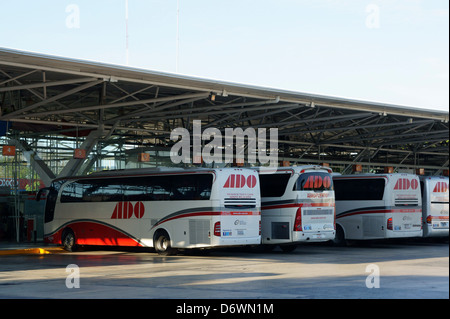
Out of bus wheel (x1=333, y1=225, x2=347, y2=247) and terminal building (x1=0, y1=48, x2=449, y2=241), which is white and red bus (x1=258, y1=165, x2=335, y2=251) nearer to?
terminal building (x1=0, y1=48, x2=449, y2=241)

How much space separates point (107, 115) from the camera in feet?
109

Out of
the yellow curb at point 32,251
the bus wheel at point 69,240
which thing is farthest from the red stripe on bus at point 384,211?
the yellow curb at point 32,251

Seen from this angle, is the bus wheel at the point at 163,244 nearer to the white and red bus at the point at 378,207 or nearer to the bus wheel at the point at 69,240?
the bus wheel at the point at 69,240

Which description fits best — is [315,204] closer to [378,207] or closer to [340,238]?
[378,207]

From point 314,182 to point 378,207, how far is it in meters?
3.90

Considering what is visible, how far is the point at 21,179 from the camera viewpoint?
30.1 m

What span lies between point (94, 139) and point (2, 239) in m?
5.81

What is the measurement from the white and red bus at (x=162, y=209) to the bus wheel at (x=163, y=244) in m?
0.03

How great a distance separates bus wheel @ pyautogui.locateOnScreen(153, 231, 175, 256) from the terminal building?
4.66m

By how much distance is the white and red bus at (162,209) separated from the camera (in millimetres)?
21969

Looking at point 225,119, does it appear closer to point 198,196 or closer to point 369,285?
point 198,196

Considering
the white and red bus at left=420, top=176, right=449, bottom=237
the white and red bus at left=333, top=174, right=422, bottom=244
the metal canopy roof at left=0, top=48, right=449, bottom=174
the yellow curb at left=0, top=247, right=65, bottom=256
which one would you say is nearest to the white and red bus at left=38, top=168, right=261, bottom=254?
the yellow curb at left=0, top=247, right=65, bottom=256

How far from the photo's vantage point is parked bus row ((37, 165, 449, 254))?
873 inches
